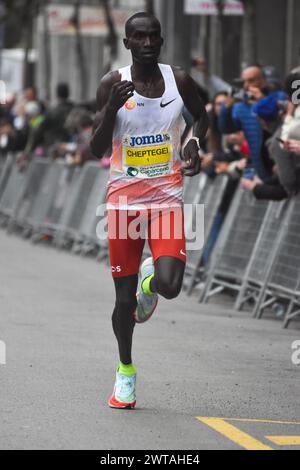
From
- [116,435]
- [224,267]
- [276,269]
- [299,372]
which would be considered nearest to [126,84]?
[116,435]

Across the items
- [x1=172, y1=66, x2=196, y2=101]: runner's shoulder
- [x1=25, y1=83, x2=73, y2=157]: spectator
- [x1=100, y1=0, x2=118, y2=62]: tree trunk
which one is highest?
[x1=172, y1=66, x2=196, y2=101]: runner's shoulder

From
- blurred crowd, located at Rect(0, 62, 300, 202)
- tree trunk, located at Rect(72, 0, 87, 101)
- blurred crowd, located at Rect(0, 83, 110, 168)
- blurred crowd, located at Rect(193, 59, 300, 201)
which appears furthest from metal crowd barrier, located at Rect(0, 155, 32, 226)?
tree trunk, located at Rect(72, 0, 87, 101)

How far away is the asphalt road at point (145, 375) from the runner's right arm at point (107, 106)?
146cm

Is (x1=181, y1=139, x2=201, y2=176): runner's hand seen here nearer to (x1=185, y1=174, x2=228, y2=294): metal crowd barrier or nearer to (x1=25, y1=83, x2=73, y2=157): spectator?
(x1=185, y1=174, x2=228, y2=294): metal crowd barrier

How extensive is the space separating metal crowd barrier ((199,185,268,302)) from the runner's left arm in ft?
17.9

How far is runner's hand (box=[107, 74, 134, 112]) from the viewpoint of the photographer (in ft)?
26.3

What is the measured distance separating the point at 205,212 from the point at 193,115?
23.0 ft

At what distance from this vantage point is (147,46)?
8.18m

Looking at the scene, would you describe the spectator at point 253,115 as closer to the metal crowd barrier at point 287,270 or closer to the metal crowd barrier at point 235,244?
the metal crowd barrier at point 235,244

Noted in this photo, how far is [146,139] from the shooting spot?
8305 millimetres

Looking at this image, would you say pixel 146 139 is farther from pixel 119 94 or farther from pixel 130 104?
pixel 119 94

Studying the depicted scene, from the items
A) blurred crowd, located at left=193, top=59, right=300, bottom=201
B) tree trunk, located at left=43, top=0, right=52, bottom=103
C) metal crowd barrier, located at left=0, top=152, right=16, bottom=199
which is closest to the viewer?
blurred crowd, located at left=193, top=59, right=300, bottom=201

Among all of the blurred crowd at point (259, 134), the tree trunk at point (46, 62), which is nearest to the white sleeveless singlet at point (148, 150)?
the blurred crowd at point (259, 134)

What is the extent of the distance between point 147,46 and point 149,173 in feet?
2.33
